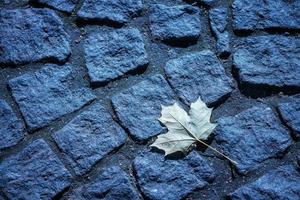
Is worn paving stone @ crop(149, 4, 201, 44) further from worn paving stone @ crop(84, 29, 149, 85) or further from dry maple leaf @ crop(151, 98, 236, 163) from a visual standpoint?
dry maple leaf @ crop(151, 98, 236, 163)

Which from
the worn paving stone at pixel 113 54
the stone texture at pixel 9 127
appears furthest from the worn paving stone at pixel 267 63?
the stone texture at pixel 9 127

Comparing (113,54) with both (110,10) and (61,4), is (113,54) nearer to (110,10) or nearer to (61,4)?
(110,10)

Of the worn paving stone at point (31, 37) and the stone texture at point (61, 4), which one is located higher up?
the stone texture at point (61, 4)

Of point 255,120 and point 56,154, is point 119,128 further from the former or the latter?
point 255,120

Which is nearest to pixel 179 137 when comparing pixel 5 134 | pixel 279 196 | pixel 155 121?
pixel 155 121

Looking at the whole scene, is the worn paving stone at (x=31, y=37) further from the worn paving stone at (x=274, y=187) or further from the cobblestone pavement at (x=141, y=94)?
the worn paving stone at (x=274, y=187)

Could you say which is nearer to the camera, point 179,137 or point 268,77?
point 179,137
